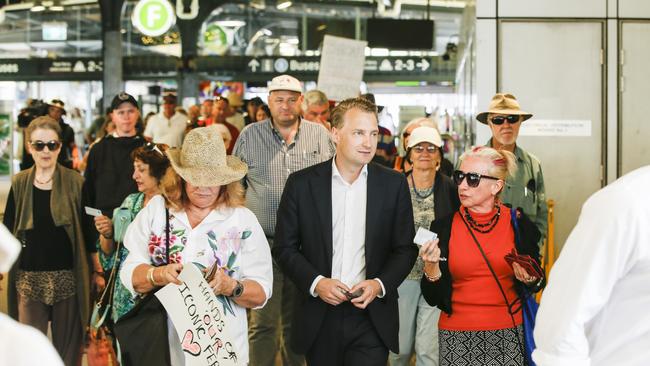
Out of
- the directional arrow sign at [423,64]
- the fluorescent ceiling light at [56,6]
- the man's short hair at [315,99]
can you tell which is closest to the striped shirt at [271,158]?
the man's short hair at [315,99]

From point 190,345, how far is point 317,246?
965 millimetres

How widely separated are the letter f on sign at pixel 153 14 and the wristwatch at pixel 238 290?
12.4 meters

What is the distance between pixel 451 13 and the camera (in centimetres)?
1606

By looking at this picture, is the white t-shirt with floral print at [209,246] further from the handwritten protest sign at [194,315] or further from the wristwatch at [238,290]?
the handwritten protest sign at [194,315]

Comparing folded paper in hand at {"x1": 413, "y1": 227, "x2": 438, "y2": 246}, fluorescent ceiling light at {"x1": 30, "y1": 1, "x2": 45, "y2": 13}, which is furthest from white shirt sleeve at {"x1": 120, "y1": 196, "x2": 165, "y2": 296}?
fluorescent ceiling light at {"x1": 30, "y1": 1, "x2": 45, "y2": 13}

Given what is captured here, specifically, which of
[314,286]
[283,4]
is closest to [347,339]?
[314,286]

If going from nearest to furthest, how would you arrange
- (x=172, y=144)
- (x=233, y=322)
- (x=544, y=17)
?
(x=233, y=322) < (x=544, y=17) < (x=172, y=144)

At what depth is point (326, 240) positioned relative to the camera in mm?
4773

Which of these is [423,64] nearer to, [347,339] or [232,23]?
[232,23]

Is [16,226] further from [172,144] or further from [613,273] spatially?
[172,144]

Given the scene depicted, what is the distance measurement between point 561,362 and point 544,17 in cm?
633

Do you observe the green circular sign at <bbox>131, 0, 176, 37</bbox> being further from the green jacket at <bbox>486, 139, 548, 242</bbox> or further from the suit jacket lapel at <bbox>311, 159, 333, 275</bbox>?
the suit jacket lapel at <bbox>311, 159, 333, 275</bbox>

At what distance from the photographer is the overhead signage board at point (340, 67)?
8498mm

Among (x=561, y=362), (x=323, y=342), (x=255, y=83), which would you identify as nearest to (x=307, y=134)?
(x=323, y=342)
